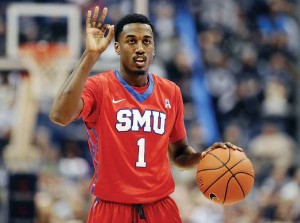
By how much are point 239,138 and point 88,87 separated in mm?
8900

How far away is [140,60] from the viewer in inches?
221

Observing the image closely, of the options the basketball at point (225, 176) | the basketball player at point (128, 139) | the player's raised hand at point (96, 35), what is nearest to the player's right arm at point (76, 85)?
the player's raised hand at point (96, 35)

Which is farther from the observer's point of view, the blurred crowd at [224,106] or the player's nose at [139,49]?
the blurred crowd at [224,106]

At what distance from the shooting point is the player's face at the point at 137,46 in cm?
559

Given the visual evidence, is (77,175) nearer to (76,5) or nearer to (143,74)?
(76,5)

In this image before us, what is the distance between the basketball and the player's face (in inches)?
36.1

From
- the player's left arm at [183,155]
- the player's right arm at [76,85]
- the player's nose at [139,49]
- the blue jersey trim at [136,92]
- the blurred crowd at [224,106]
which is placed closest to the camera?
the player's right arm at [76,85]

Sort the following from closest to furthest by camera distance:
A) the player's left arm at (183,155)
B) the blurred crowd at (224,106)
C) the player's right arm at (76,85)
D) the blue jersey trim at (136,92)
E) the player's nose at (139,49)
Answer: the player's right arm at (76,85) → the player's nose at (139,49) → the blue jersey trim at (136,92) → the player's left arm at (183,155) → the blurred crowd at (224,106)

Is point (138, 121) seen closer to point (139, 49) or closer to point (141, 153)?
point (141, 153)

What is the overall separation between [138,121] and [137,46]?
1.86 feet

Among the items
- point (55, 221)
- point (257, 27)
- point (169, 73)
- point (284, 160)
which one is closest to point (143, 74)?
point (55, 221)

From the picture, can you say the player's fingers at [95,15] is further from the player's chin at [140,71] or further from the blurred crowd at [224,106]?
the blurred crowd at [224,106]

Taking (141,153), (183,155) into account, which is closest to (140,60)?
(141,153)

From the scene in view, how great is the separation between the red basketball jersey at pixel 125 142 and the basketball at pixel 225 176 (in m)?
0.35
